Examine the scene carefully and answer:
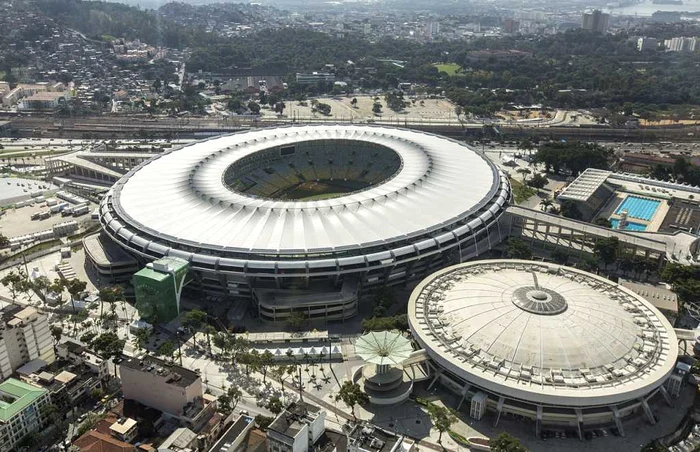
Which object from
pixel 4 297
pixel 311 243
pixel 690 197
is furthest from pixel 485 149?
pixel 4 297

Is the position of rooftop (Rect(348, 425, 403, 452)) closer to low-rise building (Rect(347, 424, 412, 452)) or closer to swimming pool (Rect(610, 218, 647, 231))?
low-rise building (Rect(347, 424, 412, 452))

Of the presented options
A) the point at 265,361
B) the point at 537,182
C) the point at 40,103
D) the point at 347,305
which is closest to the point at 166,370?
the point at 265,361

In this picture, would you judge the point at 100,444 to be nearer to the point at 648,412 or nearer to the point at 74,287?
the point at 74,287

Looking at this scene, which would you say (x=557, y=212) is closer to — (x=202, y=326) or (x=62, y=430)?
(x=202, y=326)

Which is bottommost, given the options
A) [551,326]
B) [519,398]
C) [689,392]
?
[689,392]

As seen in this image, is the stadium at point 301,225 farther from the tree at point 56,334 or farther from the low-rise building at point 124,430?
the low-rise building at point 124,430
